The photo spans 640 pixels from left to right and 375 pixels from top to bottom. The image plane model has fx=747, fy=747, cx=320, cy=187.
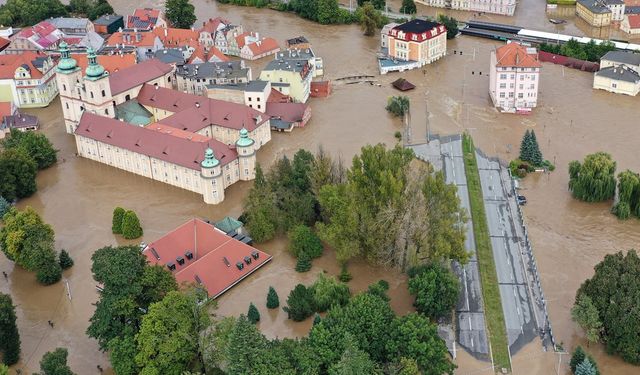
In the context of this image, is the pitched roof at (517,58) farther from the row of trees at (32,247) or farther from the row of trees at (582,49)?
the row of trees at (32,247)

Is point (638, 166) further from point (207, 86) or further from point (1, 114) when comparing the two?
point (1, 114)

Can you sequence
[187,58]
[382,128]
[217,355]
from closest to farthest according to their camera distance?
[217,355] < [382,128] < [187,58]

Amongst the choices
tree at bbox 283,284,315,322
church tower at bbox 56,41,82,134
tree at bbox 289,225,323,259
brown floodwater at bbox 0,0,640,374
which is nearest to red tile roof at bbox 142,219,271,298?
brown floodwater at bbox 0,0,640,374

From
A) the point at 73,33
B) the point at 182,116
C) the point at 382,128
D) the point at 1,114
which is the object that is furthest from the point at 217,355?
the point at 73,33

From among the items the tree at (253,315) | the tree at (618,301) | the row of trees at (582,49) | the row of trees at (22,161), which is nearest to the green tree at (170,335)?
the tree at (253,315)

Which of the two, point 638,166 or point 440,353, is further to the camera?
point 638,166

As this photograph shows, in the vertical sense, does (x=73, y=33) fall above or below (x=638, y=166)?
above
